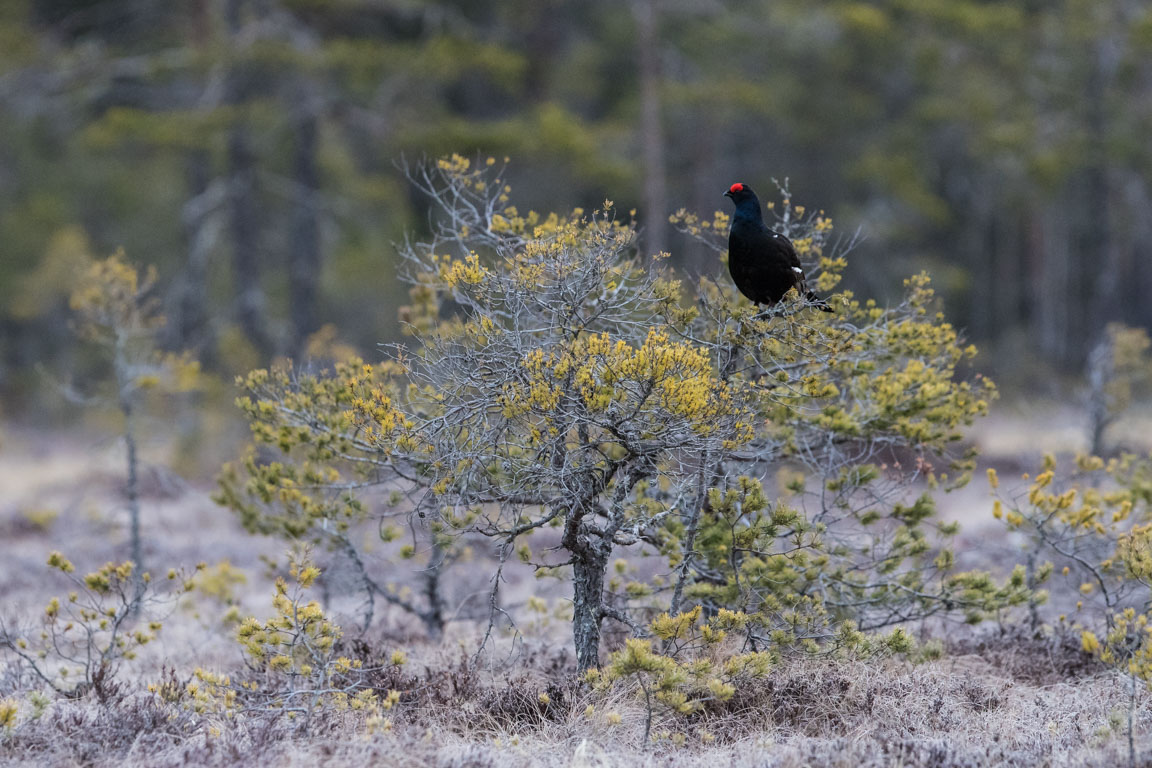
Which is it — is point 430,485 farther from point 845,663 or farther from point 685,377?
point 845,663

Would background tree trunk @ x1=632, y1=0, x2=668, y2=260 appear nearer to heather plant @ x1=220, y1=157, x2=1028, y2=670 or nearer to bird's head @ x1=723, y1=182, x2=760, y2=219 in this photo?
heather plant @ x1=220, y1=157, x2=1028, y2=670

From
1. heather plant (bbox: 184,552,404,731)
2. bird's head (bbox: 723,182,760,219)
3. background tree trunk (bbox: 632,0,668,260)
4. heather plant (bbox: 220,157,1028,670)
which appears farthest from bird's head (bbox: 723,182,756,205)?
background tree trunk (bbox: 632,0,668,260)

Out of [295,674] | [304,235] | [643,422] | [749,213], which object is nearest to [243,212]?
[304,235]

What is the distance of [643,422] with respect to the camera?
526cm

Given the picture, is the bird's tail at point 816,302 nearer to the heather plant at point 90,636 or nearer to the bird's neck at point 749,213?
the bird's neck at point 749,213

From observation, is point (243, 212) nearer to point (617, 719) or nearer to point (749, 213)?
Answer: point (749, 213)

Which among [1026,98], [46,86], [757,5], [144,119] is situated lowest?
[144,119]

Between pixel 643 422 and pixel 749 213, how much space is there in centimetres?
145

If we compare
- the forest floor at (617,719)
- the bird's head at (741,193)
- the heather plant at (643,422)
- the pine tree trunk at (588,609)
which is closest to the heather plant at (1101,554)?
the forest floor at (617,719)

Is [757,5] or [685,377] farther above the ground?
[757,5]

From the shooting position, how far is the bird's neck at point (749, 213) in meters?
5.78

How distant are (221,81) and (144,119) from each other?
212 cm

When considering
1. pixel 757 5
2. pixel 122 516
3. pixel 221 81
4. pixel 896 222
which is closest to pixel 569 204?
pixel 757 5

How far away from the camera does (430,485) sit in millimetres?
5691
